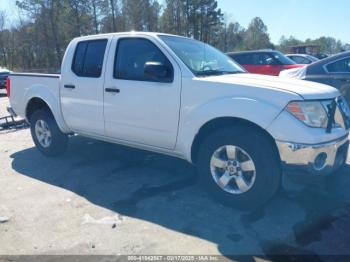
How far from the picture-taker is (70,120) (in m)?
5.60

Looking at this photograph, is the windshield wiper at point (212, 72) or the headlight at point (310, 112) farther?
the windshield wiper at point (212, 72)

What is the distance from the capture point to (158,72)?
165 inches

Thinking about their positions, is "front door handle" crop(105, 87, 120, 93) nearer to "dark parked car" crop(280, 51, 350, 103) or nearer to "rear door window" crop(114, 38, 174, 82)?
"rear door window" crop(114, 38, 174, 82)

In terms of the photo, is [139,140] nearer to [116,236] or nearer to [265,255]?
[116,236]

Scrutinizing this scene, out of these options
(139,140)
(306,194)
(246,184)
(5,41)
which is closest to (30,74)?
(139,140)

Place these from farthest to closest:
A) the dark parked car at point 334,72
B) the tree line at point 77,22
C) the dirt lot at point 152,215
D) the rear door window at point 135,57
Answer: the tree line at point 77,22 < the dark parked car at point 334,72 < the rear door window at point 135,57 < the dirt lot at point 152,215

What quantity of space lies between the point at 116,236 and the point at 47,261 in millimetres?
658

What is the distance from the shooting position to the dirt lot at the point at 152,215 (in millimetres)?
3355

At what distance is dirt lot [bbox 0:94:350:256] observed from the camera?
11.0 ft

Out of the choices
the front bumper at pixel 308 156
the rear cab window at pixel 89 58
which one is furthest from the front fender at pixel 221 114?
the rear cab window at pixel 89 58

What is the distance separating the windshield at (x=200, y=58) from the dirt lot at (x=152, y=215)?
148 centimetres

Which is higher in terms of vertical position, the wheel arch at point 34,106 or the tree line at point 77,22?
the tree line at point 77,22

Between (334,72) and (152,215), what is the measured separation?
5054 mm

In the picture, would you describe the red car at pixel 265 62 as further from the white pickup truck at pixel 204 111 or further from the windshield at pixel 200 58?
the white pickup truck at pixel 204 111
